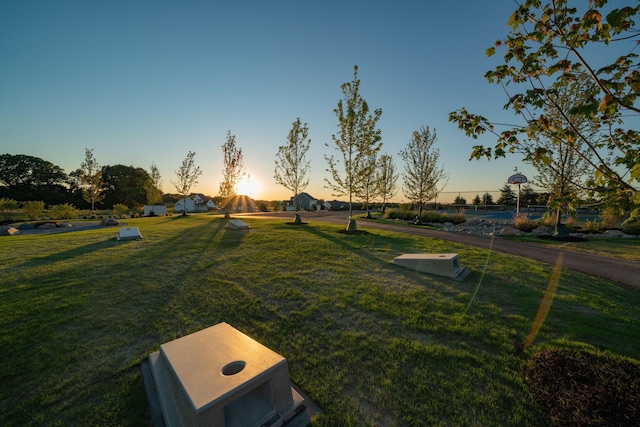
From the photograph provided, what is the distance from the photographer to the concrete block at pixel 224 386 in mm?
2016

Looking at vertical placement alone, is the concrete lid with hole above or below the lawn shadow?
above

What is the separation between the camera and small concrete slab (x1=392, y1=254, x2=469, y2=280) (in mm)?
6527

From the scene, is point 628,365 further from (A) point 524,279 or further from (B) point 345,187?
(B) point 345,187

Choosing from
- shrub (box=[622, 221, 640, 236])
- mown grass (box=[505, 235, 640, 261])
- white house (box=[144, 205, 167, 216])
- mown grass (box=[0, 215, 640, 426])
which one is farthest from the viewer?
white house (box=[144, 205, 167, 216])

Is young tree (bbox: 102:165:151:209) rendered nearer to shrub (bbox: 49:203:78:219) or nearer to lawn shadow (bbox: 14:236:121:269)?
shrub (bbox: 49:203:78:219)

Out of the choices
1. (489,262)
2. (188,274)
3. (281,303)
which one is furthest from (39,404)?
(489,262)

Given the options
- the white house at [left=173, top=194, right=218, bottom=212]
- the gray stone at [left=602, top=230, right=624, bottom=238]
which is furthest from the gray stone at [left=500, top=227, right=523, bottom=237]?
the white house at [left=173, top=194, right=218, bottom=212]

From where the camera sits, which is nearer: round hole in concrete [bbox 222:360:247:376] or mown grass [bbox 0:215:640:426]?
round hole in concrete [bbox 222:360:247:376]

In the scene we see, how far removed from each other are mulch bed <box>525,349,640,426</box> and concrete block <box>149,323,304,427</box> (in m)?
2.67

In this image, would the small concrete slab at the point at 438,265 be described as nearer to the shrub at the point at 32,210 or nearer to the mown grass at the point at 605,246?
the mown grass at the point at 605,246

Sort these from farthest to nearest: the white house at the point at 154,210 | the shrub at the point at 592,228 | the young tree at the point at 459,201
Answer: the white house at the point at 154,210, the young tree at the point at 459,201, the shrub at the point at 592,228

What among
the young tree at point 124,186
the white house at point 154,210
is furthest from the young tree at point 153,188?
the young tree at point 124,186

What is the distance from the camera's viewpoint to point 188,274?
22.2 feet

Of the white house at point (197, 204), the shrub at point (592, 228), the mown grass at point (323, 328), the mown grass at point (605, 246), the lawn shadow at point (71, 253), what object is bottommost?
the mown grass at point (323, 328)
